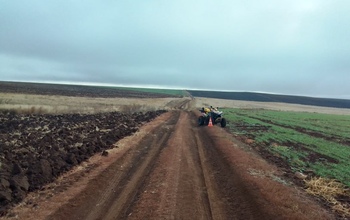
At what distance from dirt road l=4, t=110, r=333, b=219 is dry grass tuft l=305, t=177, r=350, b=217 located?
0.54m

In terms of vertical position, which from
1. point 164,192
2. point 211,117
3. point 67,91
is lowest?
point 67,91

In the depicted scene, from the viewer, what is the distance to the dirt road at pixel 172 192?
24.3 ft

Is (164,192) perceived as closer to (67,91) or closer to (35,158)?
(35,158)

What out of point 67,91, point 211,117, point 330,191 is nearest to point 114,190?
point 330,191

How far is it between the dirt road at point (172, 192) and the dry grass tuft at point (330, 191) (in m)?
0.54

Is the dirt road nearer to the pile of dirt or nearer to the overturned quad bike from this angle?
the pile of dirt

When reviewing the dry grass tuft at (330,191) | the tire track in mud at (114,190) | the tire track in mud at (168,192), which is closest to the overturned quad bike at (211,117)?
the tire track in mud at (168,192)

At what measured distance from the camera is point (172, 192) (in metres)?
8.77

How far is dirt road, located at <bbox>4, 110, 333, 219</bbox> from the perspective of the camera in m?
7.39

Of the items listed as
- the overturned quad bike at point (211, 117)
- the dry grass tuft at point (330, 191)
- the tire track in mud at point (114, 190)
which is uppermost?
the overturned quad bike at point (211, 117)

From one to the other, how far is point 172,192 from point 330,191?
4949mm

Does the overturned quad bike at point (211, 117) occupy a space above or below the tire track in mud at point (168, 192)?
above

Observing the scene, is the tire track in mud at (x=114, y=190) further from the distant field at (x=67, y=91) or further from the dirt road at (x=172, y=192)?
the distant field at (x=67, y=91)

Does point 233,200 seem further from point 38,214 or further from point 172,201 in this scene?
point 38,214
